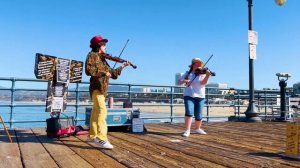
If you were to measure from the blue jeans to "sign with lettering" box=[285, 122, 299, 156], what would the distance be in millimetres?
2294

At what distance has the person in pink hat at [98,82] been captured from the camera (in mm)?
4559

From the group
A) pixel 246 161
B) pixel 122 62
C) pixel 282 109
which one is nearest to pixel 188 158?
pixel 246 161

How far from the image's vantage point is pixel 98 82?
182 inches

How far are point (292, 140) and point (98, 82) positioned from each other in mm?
2961

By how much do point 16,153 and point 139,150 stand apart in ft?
5.48


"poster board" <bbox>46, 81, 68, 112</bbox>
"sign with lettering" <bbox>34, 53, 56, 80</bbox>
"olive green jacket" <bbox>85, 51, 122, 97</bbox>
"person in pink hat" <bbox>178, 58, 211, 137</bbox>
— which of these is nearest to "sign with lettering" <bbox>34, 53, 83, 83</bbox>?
"sign with lettering" <bbox>34, 53, 56, 80</bbox>

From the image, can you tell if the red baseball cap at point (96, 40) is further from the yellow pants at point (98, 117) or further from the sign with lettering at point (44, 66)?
the sign with lettering at point (44, 66)

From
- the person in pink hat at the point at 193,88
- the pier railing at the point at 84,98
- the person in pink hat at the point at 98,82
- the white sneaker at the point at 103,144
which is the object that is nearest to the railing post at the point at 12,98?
the pier railing at the point at 84,98

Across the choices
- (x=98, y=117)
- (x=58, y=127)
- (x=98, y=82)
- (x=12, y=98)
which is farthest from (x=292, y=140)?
(x=12, y=98)

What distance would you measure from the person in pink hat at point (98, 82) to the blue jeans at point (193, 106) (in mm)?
1948

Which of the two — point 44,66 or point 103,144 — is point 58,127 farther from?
point 103,144

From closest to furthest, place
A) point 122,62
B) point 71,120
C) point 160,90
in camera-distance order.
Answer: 1. point 122,62
2. point 71,120
3. point 160,90

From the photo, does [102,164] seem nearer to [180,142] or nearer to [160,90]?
[180,142]

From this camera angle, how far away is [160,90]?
9633 millimetres
